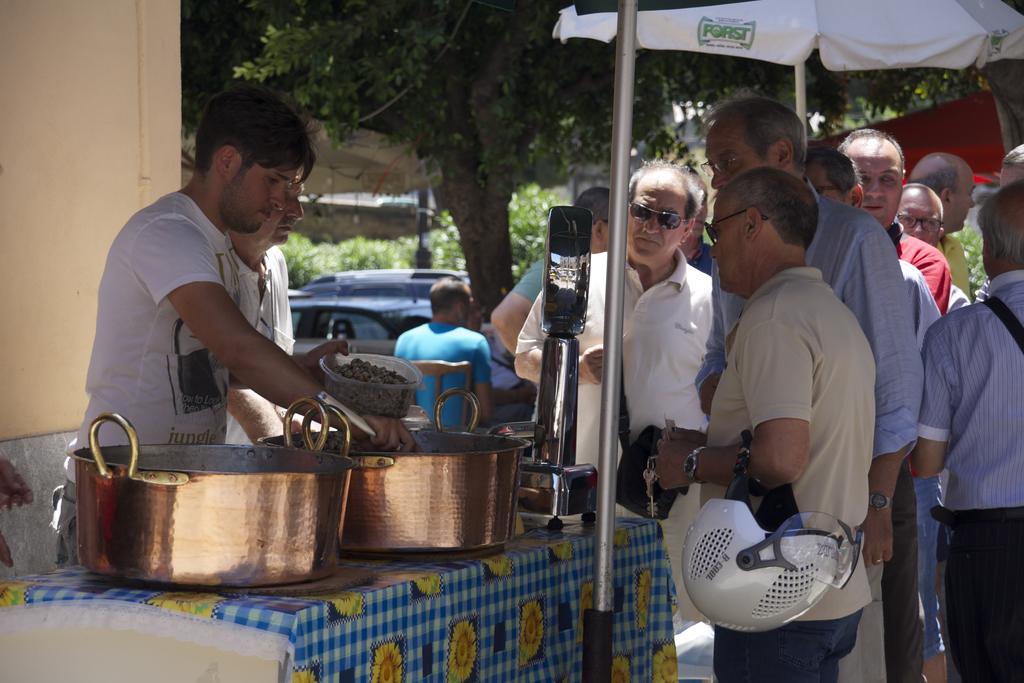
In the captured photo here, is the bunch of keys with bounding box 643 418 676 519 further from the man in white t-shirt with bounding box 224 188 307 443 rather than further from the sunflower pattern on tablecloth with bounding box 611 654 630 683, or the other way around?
the man in white t-shirt with bounding box 224 188 307 443

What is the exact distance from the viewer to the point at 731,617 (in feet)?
7.02

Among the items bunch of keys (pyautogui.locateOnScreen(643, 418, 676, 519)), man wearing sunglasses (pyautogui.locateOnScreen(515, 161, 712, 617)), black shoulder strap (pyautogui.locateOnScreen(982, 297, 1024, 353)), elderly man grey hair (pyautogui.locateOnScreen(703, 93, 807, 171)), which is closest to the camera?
bunch of keys (pyautogui.locateOnScreen(643, 418, 676, 519))

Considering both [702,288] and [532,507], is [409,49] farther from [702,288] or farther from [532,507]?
[532,507]

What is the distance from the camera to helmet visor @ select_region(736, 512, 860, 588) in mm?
2090

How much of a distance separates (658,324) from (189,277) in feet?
6.26

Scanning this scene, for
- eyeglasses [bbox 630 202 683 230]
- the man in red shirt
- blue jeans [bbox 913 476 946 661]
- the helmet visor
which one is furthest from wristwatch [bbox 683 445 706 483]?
the man in red shirt

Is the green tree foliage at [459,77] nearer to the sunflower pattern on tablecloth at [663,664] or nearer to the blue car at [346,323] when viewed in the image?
the blue car at [346,323]

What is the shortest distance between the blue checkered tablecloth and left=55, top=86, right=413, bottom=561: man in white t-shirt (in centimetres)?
67

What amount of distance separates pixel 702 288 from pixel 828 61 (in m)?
1.45

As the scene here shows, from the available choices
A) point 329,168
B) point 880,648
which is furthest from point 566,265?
point 329,168

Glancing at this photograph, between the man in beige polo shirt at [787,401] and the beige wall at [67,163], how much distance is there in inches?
91.3

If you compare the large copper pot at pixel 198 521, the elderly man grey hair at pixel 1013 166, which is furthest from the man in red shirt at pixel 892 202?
the large copper pot at pixel 198 521

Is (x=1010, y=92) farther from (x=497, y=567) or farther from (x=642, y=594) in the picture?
(x=497, y=567)

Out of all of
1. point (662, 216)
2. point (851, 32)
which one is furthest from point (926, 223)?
point (662, 216)
